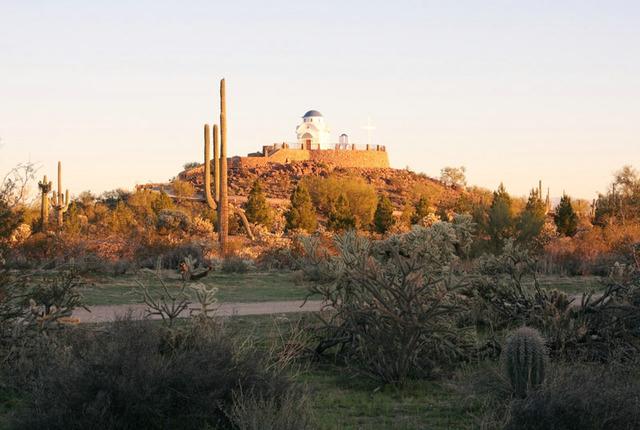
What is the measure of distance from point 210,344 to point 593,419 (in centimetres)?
344

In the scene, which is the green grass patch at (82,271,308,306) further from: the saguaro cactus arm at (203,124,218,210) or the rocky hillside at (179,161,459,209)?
the rocky hillside at (179,161,459,209)

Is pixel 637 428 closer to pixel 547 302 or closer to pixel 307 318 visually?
pixel 547 302

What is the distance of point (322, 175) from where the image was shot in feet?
265

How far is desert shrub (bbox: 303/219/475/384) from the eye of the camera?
388 inches

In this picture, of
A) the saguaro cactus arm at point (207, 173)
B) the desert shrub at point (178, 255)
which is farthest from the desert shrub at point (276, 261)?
the saguaro cactus arm at point (207, 173)

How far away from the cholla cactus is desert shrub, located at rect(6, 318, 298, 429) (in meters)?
2.14

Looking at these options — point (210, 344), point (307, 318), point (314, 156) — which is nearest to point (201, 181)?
point (314, 156)

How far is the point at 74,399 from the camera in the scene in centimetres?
697

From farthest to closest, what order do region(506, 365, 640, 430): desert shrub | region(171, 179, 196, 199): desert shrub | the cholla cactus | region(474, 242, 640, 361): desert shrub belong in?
region(171, 179, 196, 199): desert shrub
region(474, 242, 640, 361): desert shrub
the cholla cactus
region(506, 365, 640, 430): desert shrub

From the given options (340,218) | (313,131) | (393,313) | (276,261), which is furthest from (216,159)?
(313,131)

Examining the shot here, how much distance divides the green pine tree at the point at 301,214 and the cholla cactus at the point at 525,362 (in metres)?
40.2

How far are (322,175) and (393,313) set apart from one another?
233 ft

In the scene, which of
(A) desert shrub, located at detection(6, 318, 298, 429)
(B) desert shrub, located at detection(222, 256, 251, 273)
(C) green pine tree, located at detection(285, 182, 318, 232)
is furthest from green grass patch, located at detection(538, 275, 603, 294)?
(C) green pine tree, located at detection(285, 182, 318, 232)

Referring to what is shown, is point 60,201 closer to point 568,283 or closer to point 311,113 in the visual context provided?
point 568,283
